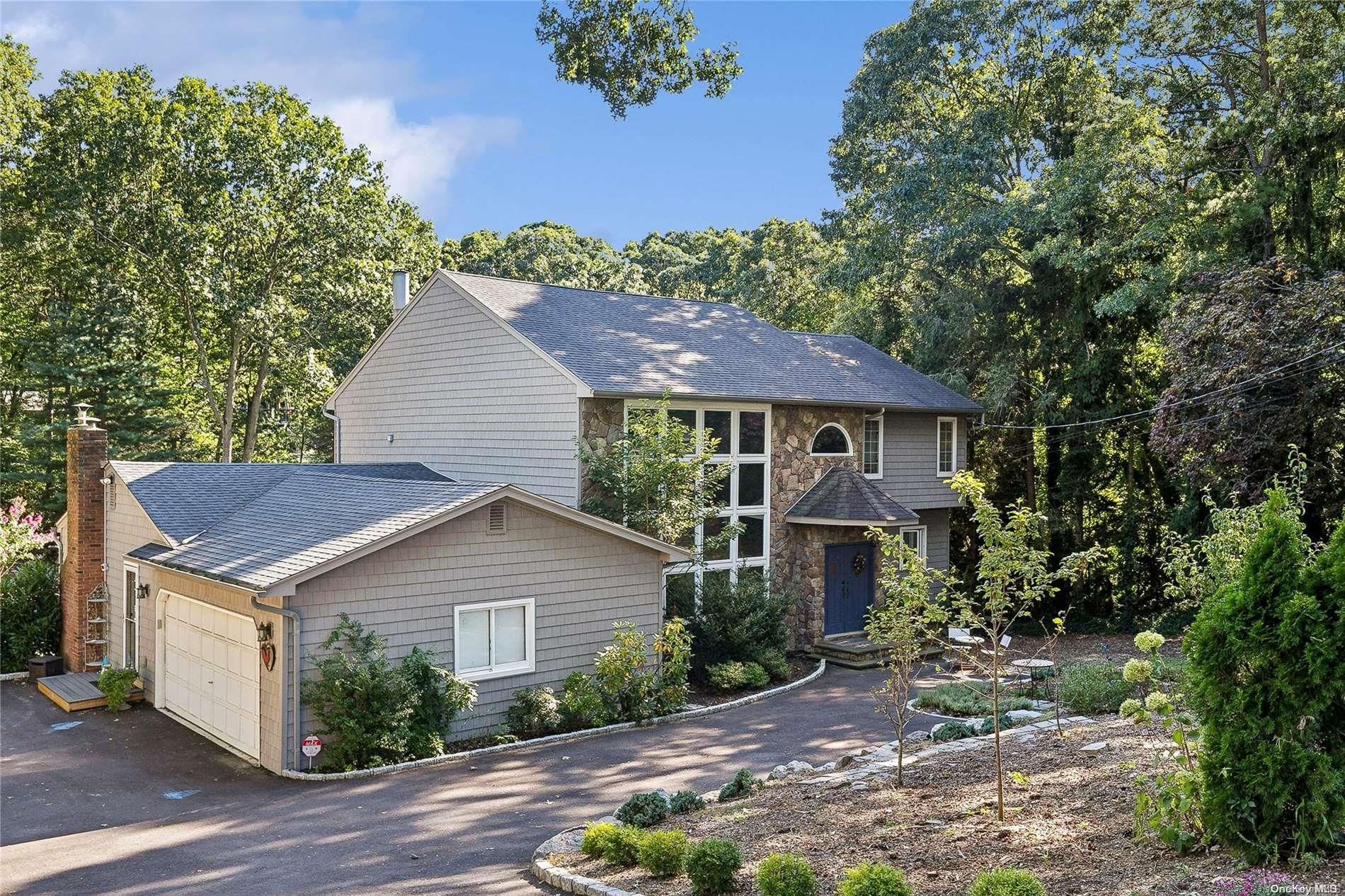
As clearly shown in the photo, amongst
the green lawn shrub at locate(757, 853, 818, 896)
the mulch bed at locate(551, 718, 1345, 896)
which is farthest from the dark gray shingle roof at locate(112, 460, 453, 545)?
the green lawn shrub at locate(757, 853, 818, 896)

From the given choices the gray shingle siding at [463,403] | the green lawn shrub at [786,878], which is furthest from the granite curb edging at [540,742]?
the green lawn shrub at [786,878]

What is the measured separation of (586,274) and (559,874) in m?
37.6

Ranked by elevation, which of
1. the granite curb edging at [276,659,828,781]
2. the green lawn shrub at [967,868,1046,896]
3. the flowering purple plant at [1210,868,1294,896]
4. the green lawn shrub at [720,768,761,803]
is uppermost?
the flowering purple plant at [1210,868,1294,896]

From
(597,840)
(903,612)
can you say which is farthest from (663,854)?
(903,612)

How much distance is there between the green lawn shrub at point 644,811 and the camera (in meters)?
8.37

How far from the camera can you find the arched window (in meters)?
19.7

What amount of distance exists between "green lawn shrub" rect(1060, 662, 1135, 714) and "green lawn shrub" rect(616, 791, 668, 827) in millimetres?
5860

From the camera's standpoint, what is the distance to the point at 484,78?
17.8 m

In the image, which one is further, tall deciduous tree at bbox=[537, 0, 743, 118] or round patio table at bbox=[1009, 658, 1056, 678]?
round patio table at bbox=[1009, 658, 1056, 678]

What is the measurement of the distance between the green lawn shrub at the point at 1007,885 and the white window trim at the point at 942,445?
17.6 m

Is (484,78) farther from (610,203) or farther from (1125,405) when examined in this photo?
(610,203)

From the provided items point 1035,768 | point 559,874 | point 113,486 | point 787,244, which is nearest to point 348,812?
point 559,874

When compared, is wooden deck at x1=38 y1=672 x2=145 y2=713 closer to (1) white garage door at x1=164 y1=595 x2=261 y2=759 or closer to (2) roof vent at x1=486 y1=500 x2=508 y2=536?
(1) white garage door at x1=164 y1=595 x2=261 y2=759

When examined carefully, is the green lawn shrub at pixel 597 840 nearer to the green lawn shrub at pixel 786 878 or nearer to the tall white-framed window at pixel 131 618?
the green lawn shrub at pixel 786 878
